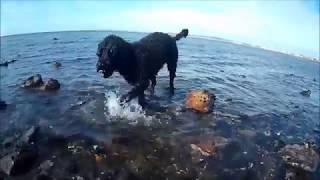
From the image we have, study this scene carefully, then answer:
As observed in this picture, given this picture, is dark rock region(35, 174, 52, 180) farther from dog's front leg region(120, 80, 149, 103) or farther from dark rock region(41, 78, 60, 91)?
dark rock region(41, 78, 60, 91)

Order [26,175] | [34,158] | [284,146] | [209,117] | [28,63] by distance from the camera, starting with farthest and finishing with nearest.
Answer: [28,63] < [209,117] < [284,146] < [34,158] < [26,175]

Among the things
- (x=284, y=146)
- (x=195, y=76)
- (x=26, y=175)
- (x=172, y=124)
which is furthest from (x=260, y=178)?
(x=195, y=76)

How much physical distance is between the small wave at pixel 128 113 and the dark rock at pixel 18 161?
318 centimetres

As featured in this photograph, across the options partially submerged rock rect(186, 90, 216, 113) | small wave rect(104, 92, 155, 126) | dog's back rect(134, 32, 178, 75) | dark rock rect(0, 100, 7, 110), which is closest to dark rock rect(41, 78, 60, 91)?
dark rock rect(0, 100, 7, 110)

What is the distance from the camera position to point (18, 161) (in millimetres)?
7188

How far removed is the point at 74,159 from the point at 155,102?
5.15 meters

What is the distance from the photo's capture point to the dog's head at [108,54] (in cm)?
930

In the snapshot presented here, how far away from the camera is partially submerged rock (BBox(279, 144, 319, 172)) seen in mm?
8688

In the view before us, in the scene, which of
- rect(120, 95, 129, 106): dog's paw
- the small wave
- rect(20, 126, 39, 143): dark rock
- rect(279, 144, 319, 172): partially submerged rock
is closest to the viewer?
rect(20, 126, 39, 143): dark rock

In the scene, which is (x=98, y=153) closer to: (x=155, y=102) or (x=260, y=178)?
(x=260, y=178)

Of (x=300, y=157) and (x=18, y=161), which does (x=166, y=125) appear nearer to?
(x=300, y=157)

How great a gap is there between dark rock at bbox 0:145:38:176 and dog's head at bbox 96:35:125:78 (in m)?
2.85

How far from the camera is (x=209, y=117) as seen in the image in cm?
1127

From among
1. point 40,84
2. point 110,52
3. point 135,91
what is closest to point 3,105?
point 40,84
